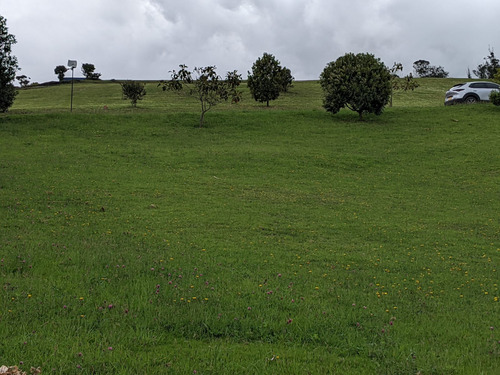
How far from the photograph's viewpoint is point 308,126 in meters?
33.3

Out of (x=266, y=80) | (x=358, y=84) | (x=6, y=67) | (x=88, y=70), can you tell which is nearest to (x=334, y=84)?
(x=358, y=84)

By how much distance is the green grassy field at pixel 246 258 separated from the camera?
514cm

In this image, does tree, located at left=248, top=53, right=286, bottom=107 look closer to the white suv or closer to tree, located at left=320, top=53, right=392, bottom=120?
tree, located at left=320, top=53, right=392, bottom=120

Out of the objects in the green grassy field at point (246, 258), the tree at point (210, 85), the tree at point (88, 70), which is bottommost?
the green grassy field at point (246, 258)

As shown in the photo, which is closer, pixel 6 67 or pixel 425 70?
pixel 6 67

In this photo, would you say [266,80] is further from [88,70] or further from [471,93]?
[88,70]

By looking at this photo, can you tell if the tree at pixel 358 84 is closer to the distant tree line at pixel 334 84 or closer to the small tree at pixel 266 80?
the distant tree line at pixel 334 84

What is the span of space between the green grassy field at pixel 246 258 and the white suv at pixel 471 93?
14687 millimetres

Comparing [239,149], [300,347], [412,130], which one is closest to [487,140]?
[412,130]

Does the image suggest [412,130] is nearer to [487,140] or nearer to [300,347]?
[487,140]

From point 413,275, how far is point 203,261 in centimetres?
422

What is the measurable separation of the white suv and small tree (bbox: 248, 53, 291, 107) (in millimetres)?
16559

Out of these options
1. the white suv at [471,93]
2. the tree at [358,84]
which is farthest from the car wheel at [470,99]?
the tree at [358,84]

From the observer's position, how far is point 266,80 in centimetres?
4606
